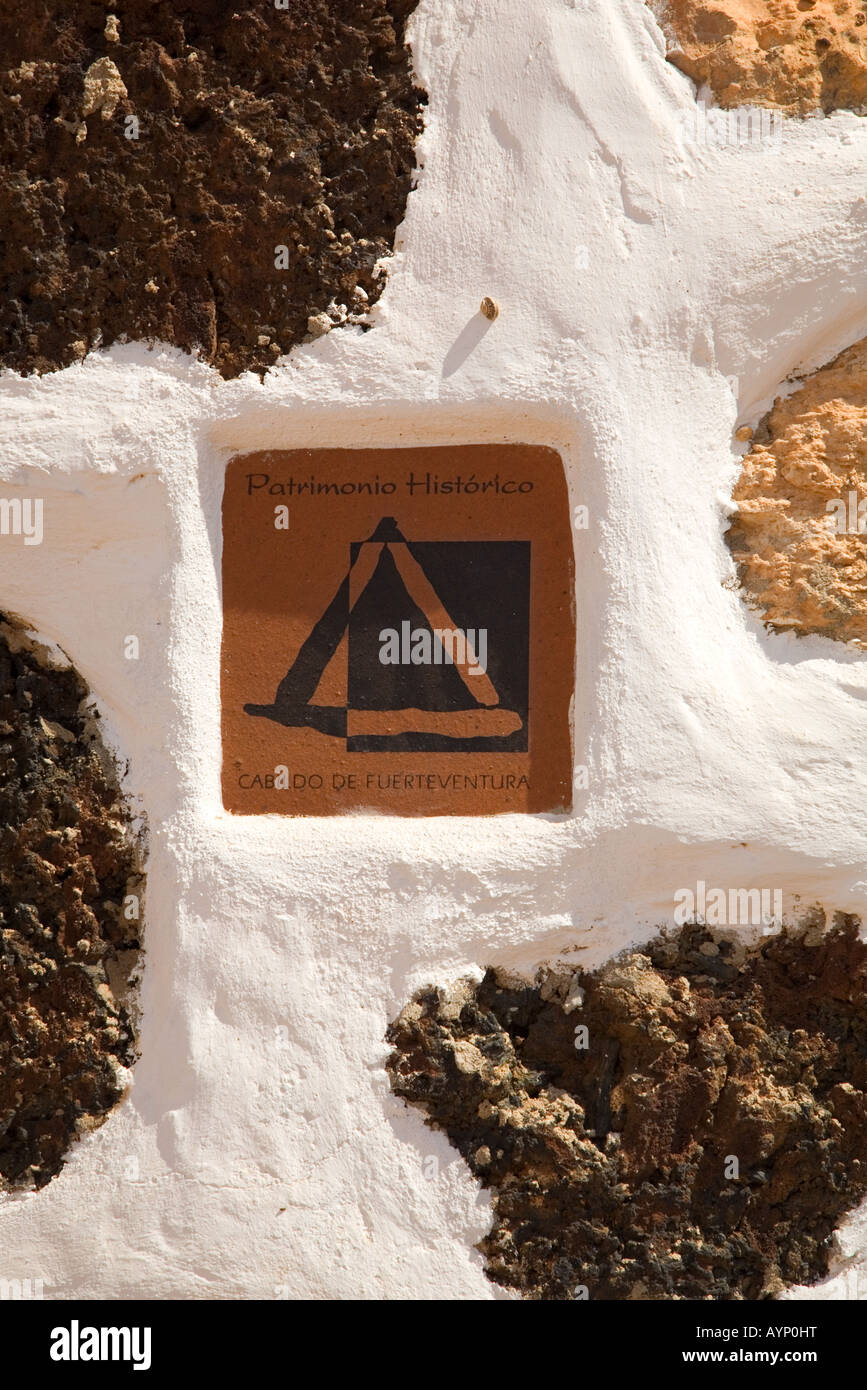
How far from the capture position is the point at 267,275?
454cm

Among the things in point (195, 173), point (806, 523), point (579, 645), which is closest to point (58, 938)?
point (579, 645)

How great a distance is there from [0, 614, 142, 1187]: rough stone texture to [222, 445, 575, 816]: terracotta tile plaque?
56 centimetres

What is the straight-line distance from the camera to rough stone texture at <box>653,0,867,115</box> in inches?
175

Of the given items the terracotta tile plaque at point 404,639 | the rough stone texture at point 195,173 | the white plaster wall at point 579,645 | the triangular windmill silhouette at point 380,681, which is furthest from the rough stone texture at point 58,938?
the rough stone texture at point 195,173

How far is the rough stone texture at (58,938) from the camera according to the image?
173 inches

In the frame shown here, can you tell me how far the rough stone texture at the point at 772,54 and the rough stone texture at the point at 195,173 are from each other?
115 cm

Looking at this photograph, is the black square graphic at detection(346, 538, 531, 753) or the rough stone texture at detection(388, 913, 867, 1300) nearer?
the rough stone texture at detection(388, 913, 867, 1300)

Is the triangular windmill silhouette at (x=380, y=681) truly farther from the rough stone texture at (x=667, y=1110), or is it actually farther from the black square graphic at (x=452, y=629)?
the rough stone texture at (x=667, y=1110)

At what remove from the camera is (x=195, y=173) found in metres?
4.50

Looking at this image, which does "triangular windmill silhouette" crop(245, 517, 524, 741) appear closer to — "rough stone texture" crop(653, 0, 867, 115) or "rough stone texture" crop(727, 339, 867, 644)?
"rough stone texture" crop(727, 339, 867, 644)

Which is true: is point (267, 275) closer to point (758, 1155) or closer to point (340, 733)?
point (340, 733)

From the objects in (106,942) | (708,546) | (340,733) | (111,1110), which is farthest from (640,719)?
(111,1110)

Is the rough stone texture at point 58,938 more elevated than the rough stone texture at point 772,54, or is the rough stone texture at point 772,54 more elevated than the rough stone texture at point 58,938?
the rough stone texture at point 772,54

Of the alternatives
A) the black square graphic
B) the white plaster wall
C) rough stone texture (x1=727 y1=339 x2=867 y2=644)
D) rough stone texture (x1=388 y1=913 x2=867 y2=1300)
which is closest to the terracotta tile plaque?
the black square graphic
